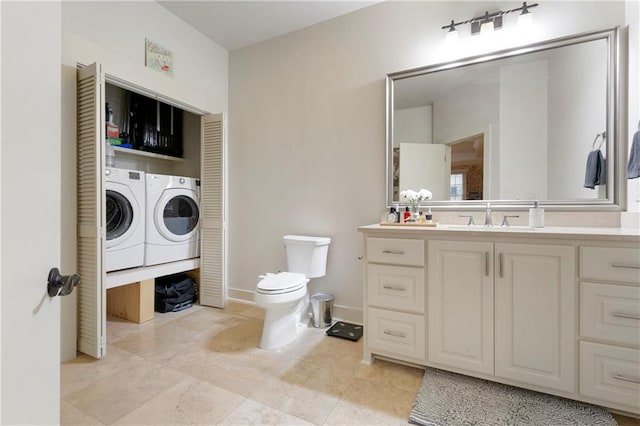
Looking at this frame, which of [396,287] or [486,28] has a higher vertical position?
[486,28]

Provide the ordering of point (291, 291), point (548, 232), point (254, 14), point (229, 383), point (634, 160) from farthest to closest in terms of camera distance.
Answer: point (254, 14) → point (291, 291) → point (229, 383) → point (634, 160) → point (548, 232)

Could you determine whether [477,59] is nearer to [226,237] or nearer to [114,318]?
[226,237]

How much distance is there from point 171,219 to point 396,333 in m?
2.20

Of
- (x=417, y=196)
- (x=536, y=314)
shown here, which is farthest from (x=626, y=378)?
(x=417, y=196)

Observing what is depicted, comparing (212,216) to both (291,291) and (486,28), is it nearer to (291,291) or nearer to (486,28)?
(291,291)

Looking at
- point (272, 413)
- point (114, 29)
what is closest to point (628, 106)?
point (272, 413)

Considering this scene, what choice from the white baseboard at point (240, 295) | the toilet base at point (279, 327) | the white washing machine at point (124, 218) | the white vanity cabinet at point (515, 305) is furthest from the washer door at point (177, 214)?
the white vanity cabinet at point (515, 305)

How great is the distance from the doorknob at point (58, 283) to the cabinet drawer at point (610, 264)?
1.94 meters

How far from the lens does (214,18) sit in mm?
2588

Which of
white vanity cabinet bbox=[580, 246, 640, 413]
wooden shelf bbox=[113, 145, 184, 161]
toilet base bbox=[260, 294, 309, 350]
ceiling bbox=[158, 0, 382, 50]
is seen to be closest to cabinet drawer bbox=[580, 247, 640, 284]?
white vanity cabinet bbox=[580, 246, 640, 413]

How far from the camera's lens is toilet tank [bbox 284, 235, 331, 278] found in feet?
7.91

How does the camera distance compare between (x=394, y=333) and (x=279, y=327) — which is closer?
(x=394, y=333)

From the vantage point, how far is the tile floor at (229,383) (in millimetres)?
1390

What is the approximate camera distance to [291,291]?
2.05 metres
